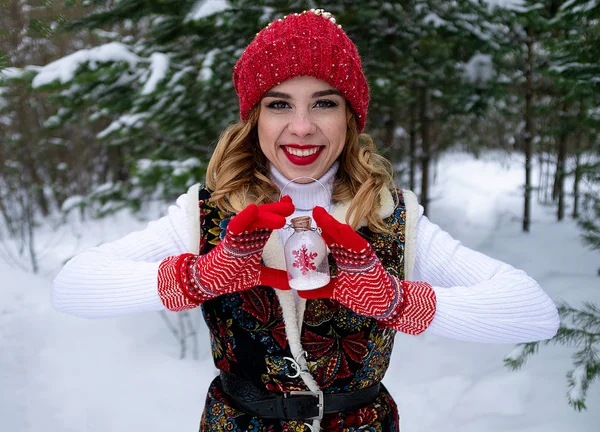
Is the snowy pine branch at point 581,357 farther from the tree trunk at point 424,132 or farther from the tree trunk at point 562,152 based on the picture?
the tree trunk at point 424,132

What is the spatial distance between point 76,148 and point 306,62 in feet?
31.6

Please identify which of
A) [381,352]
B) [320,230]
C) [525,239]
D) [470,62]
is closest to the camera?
[320,230]

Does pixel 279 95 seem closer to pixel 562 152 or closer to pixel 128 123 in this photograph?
pixel 128 123

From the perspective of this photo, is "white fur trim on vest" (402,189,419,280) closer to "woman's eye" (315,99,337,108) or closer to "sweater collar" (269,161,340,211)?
"sweater collar" (269,161,340,211)

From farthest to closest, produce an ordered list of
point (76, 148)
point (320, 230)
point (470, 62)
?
point (76, 148) → point (470, 62) → point (320, 230)

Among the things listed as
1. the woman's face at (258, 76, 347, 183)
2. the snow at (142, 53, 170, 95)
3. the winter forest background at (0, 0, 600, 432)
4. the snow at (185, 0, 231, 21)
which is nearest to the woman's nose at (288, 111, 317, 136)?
the woman's face at (258, 76, 347, 183)

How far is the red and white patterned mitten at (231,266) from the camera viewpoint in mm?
1082

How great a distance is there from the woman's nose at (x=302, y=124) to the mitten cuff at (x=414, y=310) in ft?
1.66

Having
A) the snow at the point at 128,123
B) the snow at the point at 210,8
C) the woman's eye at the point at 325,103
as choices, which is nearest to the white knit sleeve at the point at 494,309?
the woman's eye at the point at 325,103

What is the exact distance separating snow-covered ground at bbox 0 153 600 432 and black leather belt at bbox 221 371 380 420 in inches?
83.9

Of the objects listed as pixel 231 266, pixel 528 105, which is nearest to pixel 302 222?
pixel 231 266

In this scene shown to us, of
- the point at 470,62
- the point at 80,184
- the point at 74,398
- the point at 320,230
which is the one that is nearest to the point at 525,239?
the point at 470,62

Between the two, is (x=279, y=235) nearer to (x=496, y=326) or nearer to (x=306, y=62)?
(x=306, y=62)

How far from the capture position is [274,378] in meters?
1.36
